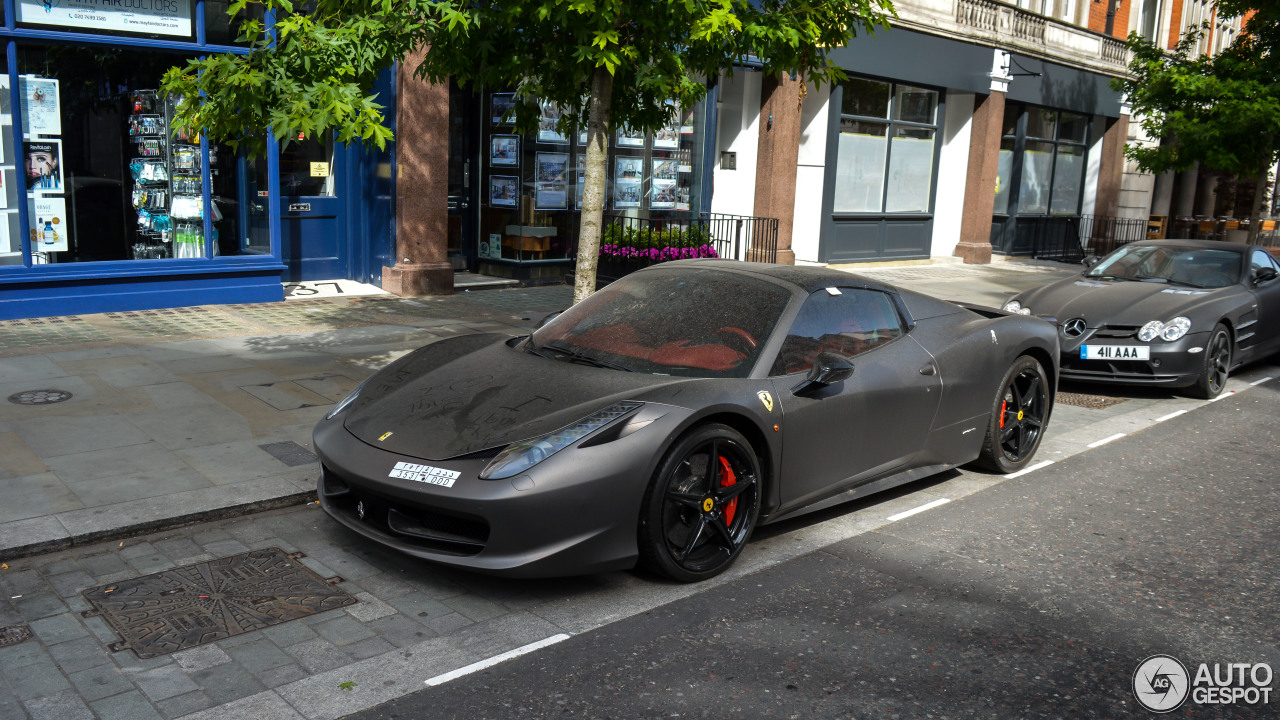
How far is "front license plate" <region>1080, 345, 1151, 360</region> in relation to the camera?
914 cm

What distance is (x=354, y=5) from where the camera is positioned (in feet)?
25.0

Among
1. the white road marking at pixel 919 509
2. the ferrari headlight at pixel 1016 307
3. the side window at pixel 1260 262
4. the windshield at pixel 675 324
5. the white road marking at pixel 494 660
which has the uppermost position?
the side window at pixel 1260 262

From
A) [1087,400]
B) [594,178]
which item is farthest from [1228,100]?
[594,178]

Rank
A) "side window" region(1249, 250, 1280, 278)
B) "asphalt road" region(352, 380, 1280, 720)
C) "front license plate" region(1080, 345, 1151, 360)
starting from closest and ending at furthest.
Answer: "asphalt road" region(352, 380, 1280, 720), "front license plate" region(1080, 345, 1151, 360), "side window" region(1249, 250, 1280, 278)

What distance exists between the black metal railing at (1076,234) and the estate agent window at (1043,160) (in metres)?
0.30

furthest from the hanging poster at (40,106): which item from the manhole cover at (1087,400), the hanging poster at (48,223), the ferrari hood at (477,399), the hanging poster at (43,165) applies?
the manhole cover at (1087,400)

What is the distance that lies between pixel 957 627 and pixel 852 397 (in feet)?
4.49

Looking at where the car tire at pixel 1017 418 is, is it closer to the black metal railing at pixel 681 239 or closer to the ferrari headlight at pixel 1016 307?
the ferrari headlight at pixel 1016 307

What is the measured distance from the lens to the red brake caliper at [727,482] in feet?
16.0

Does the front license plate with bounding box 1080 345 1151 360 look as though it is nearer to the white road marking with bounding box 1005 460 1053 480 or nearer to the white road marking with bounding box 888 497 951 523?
the white road marking with bounding box 1005 460 1053 480

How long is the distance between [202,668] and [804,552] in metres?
2.83

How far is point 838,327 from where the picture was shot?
5664mm

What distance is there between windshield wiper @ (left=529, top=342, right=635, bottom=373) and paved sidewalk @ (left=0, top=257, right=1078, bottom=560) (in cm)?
152

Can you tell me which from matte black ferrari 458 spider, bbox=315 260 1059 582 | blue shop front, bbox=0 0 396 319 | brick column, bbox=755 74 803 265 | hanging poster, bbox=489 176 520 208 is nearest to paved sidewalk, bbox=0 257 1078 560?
blue shop front, bbox=0 0 396 319
